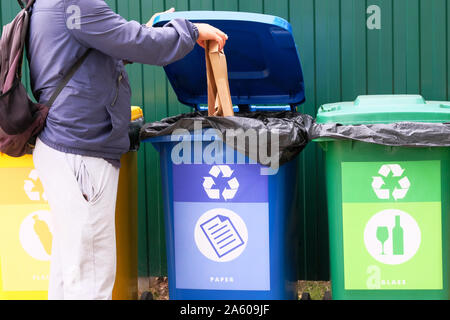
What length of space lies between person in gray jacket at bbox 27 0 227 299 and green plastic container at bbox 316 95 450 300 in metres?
0.99

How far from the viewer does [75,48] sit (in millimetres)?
2604

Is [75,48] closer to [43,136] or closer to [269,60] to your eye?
[43,136]

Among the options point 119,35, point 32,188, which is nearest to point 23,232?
point 32,188

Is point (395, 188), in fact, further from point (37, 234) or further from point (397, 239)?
point (37, 234)

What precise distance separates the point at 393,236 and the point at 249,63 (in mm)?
1306

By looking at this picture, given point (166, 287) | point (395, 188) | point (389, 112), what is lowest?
point (166, 287)

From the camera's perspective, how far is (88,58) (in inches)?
104

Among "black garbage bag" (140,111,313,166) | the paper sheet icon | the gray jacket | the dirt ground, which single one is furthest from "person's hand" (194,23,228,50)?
the dirt ground

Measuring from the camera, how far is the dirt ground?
403cm

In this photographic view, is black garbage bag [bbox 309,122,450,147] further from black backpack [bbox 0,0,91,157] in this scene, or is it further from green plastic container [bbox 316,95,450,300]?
black backpack [bbox 0,0,91,157]

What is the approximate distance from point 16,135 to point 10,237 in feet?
2.34

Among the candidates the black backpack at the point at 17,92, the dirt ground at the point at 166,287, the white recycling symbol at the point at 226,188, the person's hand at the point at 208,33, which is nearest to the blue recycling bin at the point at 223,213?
the white recycling symbol at the point at 226,188

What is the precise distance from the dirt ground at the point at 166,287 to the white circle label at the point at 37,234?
3.34 feet

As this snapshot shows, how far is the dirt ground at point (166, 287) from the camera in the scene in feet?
13.2
